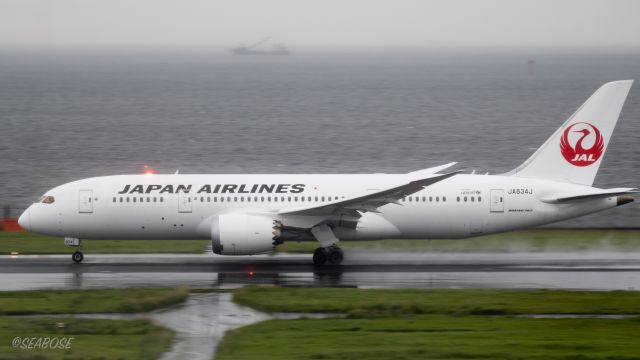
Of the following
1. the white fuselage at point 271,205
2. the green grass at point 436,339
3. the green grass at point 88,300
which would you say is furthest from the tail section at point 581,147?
the green grass at point 88,300

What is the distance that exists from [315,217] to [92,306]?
996 centimetres

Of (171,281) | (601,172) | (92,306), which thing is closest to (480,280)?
(171,281)

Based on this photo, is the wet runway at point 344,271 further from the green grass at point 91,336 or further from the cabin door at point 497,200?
the green grass at point 91,336

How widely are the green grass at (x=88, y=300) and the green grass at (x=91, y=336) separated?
119 centimetres

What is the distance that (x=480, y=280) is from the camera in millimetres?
32219

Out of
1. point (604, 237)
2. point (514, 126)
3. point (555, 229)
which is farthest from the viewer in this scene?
point (514, 126)

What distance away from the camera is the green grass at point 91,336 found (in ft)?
72.1

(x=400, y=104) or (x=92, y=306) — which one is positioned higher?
(x=400, y=104)

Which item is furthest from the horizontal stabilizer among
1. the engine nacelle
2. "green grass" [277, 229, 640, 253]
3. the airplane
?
the engine nacelle

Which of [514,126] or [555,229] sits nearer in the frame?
[555,229]

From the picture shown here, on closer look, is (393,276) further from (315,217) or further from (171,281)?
(171,281)

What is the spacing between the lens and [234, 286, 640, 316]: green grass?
2695cm

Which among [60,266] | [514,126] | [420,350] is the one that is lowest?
[420,350]

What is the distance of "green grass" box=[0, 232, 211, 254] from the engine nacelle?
5.20 metres
